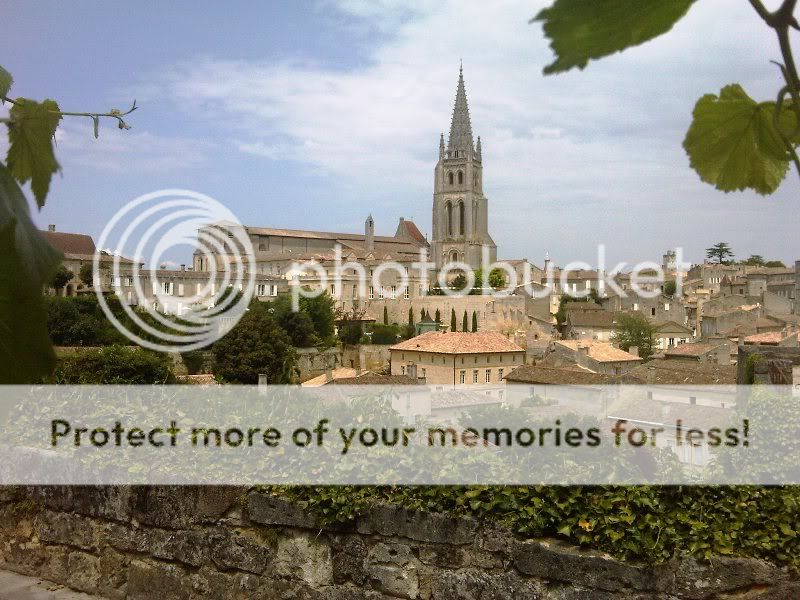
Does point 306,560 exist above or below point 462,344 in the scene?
above

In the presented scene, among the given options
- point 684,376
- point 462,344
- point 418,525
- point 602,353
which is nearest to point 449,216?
point 462,344

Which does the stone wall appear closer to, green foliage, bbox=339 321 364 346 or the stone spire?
green foliage, bbox=339 321 364 346

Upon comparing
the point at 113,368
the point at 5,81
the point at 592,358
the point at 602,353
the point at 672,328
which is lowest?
the point at 592,358

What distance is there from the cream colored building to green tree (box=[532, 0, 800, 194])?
35889mm

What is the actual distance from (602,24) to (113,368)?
19.4 feet

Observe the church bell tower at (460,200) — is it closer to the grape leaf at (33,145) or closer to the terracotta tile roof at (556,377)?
the terracotta tile roof at (556,377)

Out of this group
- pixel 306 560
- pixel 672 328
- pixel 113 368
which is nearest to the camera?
pixel 306 560

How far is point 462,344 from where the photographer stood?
38.0 meters

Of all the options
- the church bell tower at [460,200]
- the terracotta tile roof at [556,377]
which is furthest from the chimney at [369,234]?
the terracotta tile roof at [556,377]

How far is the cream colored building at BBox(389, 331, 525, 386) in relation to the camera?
37281mm

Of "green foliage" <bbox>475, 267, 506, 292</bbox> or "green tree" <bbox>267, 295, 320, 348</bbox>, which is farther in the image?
"green foliage" <bbox>475, 267, 506, 292</bbox>

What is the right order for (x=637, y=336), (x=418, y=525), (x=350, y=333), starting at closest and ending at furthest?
1. (x=418, y=525)
2. (x=637, y=336)
3. (x=350, y=333)

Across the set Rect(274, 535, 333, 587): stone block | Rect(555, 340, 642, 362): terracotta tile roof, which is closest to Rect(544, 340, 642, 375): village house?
Rect(555, 340, 642, 362): terracotta tile roof

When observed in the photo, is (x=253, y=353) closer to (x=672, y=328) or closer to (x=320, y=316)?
(x=320, y=316)
